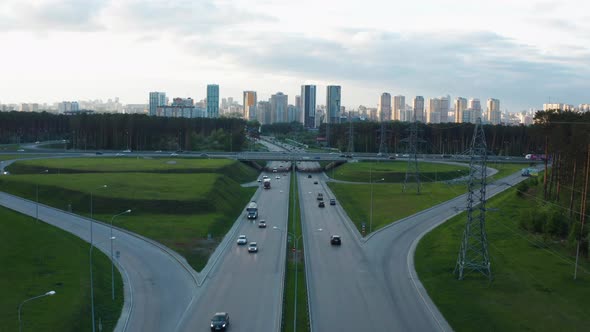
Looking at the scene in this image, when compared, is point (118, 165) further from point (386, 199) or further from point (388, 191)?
point (386, 199)

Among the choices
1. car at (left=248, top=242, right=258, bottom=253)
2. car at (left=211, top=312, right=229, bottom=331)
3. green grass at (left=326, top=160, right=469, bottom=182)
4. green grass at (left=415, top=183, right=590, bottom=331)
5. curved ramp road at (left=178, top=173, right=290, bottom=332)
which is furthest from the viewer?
green grass at (left=326, top=160, right=469, bottom=182)

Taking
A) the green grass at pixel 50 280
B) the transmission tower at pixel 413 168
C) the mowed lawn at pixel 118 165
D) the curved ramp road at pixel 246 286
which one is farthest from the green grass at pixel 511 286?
the mowed lawn at pixel 118 165

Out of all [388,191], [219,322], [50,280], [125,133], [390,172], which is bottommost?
[50,280]

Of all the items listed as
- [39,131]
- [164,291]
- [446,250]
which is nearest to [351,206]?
[446,250]

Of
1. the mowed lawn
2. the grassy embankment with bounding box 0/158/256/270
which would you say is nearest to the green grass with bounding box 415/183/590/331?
the grassy embankment with bounding box 0/158/256/270

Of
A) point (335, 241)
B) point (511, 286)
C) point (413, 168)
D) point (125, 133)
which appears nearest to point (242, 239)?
point (335, 241)

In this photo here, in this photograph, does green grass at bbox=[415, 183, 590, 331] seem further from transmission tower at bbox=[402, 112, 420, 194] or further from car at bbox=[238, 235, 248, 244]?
transmission tower at bbox=[402, 112, 420, 194]
